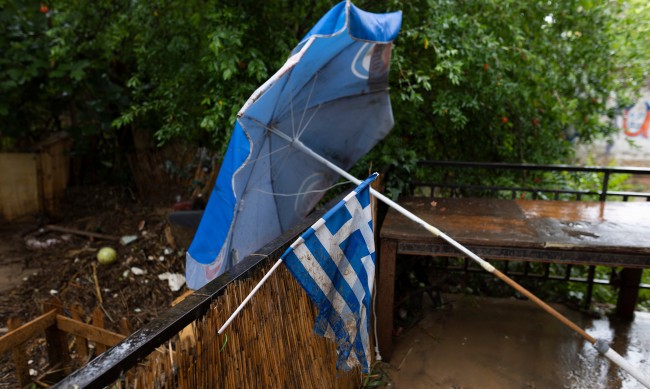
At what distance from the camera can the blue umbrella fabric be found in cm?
207

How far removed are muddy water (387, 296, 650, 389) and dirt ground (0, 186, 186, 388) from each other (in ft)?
10.2

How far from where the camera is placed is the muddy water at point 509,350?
2.88 m

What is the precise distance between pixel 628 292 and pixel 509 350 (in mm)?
1370

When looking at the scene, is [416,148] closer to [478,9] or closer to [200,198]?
[478,9]

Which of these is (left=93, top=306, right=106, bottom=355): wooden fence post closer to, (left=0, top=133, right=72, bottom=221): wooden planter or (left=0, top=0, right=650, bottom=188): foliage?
(left=0, top=0, right=650, bottom=188): foliage

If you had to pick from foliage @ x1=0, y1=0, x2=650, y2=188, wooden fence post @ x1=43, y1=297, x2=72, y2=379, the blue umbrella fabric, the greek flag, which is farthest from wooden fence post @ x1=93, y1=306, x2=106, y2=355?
the greek flag

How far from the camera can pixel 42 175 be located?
696 cm

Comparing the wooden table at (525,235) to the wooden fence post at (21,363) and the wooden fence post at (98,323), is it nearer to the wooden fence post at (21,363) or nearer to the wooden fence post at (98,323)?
the wooden fence post at (98,323)

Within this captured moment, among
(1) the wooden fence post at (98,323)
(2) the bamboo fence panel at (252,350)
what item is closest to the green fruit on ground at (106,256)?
(1) the wooden fence post at (98,323)

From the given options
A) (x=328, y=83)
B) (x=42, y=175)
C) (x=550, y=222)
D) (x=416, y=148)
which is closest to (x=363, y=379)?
(x=550, y=222)

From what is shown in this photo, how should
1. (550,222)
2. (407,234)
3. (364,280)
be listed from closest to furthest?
(364,280)
(407,234)
(550,222)

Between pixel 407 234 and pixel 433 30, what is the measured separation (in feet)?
6.58

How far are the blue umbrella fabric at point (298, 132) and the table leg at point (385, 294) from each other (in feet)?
2.43

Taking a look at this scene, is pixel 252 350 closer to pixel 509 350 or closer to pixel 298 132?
pixel 298 132
